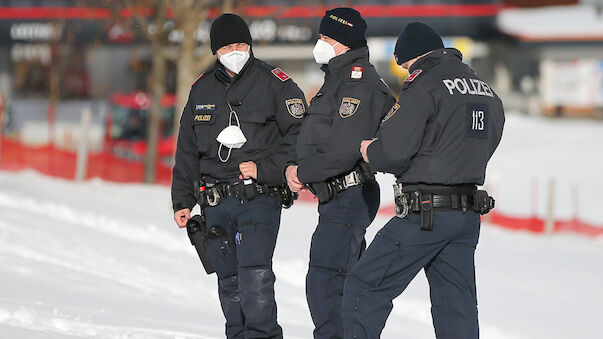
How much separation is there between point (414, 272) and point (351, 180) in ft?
2.36

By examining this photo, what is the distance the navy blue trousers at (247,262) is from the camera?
5934 millimetres

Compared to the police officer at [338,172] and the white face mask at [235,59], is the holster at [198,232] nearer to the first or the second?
the police officer at [338,172]

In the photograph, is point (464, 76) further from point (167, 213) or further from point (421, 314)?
point (167, 213)

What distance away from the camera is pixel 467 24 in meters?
45.9

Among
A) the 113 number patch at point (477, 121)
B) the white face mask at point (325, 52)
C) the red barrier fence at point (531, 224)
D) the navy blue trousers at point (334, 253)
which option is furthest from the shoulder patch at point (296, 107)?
the red barrier fence at point (531, 224)

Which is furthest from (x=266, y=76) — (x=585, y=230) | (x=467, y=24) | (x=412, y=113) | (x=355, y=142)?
(x=467, y=24)

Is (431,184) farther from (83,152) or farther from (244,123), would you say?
(83,152)

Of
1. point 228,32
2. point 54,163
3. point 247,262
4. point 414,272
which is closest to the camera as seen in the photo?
point 414,272

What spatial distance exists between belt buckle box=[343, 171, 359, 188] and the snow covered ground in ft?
5.04

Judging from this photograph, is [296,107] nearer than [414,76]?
→ No

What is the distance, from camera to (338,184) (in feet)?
19.2

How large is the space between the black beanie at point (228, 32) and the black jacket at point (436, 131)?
4.13 feet

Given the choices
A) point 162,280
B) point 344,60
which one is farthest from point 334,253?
point 162,280

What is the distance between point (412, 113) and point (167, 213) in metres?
10.6
